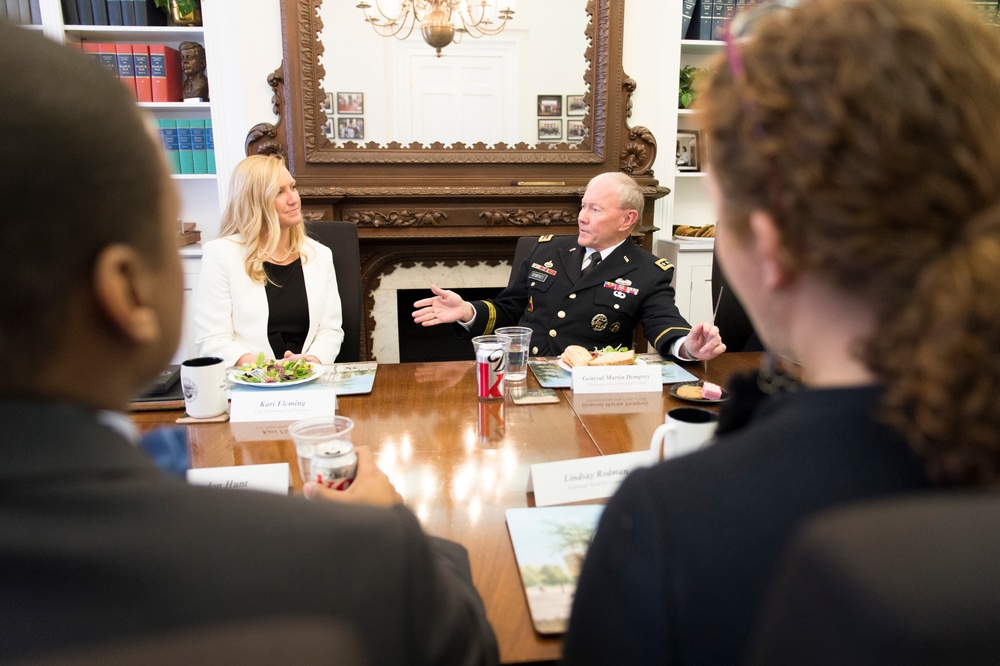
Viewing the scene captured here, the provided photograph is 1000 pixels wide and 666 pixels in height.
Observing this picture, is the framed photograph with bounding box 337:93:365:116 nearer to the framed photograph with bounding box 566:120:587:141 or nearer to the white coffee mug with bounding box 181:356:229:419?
the framed photograph with bounding box 566:120:587:141

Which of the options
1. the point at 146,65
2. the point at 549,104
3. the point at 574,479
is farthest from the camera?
the point at 549,104

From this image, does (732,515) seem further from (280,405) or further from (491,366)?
(280,405)

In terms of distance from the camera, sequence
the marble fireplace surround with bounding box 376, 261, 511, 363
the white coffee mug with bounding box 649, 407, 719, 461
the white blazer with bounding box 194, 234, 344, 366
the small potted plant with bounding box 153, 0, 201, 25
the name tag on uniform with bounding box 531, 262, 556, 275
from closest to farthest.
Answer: the white coffee mug with bounding box 649, 407, 719, 461 < the white blazer with bounding box 194, 234, 344, 366 < the name tag on uniform with bounding box 531, 262, 556, 275 < the small potted plant with bounding box 153, 0, 201, 25 < the marble fireplace surround with bounding box 376, 261, 511, 363

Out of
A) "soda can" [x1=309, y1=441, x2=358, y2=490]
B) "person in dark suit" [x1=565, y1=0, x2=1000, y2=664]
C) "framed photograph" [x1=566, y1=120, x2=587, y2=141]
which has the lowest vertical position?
"soda can" [x1=309, y1=441, x2=358, y2=490]

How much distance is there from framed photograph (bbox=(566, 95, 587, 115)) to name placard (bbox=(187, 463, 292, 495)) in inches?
119

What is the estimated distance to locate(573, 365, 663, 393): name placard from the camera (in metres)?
1.62

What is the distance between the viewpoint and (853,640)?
314 mm

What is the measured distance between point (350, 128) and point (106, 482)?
3397mm

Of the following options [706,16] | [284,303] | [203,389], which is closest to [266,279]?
[284,303]

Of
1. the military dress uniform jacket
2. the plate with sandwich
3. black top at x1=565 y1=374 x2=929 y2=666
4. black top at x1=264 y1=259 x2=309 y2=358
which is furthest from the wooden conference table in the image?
black top at x1=264 y1=259 x2=309 y2=358

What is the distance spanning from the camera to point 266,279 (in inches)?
91.7

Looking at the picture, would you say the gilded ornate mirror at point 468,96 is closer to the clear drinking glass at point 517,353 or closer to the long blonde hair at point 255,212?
the long blonde hair at point 255,212

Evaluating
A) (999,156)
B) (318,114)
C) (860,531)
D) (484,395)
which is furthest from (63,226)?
(318,114)

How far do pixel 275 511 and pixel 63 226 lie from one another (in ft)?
0.77
